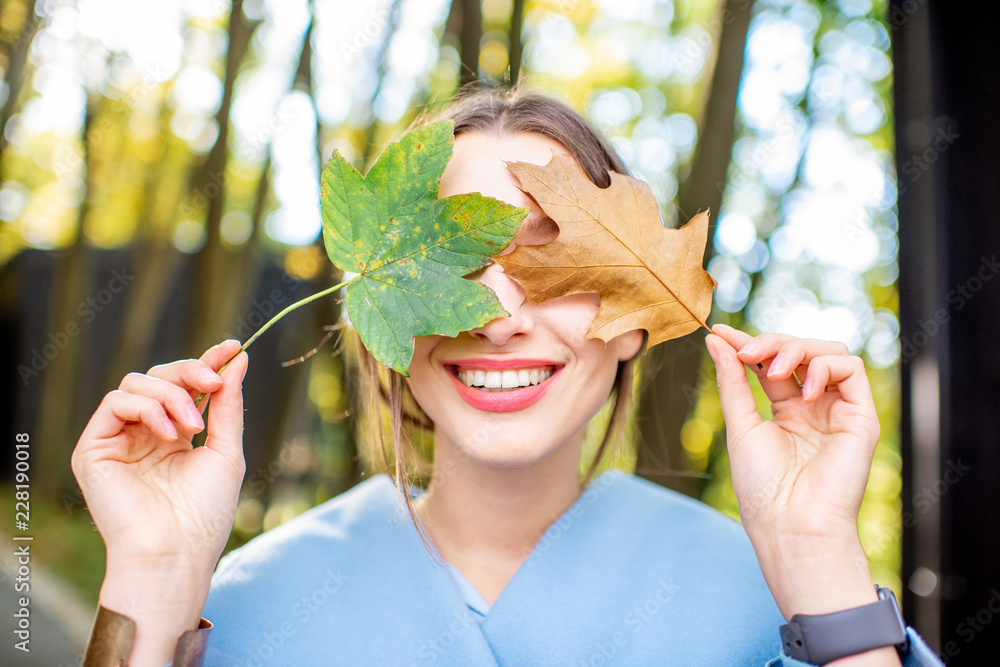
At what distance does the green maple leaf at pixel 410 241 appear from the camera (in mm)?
1188

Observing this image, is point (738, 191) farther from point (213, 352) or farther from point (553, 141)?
point (213, 352)

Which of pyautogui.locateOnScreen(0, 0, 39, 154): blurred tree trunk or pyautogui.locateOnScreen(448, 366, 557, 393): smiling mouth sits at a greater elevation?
pyautogui.locateOnScreen(0, 0, 39, 154): blurred tree trunk

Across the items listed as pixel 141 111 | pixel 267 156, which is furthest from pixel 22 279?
pixel 267 156

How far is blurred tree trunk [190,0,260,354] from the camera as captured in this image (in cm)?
389

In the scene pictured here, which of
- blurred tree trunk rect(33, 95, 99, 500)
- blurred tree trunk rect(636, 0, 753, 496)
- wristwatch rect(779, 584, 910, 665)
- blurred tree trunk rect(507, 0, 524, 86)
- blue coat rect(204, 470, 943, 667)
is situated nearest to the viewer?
wristwatch rect(779, 584, 910, 665)

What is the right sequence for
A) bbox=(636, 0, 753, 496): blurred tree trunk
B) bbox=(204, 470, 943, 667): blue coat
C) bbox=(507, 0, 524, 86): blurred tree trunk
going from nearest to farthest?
bbox=(204, 470, 943, 667): blue coat, bbox=(636, 0, 753, 496): blurred tree trunk, bbox=(507, 0, 524, 86): blurred tree trunk

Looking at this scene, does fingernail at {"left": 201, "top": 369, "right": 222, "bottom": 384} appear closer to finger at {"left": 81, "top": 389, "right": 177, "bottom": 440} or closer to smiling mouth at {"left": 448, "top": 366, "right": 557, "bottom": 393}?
finger at {"left": 81, "top": 389, "right": 177, "bottom": 440}

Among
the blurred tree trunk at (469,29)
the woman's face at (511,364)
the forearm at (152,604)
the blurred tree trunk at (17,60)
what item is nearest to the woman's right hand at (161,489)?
the forearm at (152,604)

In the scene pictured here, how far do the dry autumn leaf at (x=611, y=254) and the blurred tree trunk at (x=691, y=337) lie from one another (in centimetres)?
185

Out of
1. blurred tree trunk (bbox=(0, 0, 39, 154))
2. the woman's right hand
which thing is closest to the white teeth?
the woman's right hand

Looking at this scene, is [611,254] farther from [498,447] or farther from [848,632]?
[848,632]

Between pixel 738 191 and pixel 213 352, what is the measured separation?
10.2 ft

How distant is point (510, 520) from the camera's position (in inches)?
63.8

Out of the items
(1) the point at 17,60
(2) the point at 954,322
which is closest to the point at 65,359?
(1) the point at 17,60
